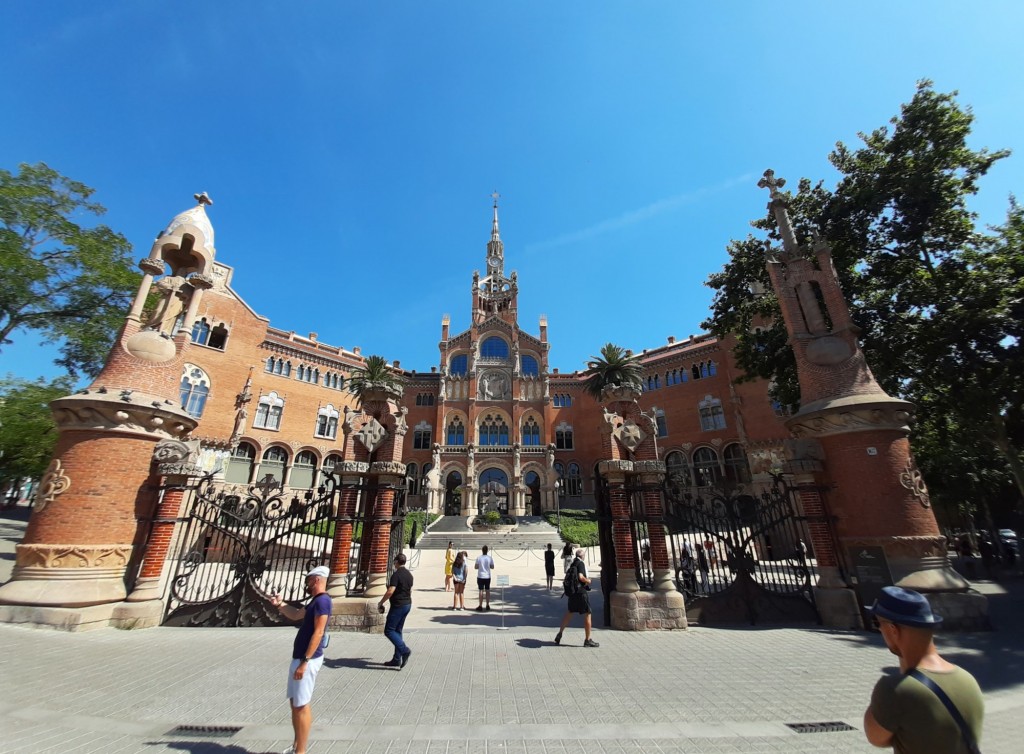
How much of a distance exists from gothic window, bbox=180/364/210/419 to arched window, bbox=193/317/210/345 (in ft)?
7.08


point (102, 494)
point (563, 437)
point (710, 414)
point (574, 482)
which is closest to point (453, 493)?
point (574, 482)

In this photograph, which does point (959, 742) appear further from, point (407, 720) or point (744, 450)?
point (744, 450)

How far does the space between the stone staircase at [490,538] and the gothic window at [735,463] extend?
14755mm

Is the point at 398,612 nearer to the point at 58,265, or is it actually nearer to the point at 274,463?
the point at 58,265

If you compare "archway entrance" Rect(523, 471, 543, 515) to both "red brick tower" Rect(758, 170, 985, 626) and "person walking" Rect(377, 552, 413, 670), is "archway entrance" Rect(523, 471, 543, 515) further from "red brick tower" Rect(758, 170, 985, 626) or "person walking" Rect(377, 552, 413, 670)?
"person walking" Rect(377, 552, 413, 670)

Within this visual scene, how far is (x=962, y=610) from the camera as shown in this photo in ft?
25.4

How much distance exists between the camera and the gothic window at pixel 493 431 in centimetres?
3881

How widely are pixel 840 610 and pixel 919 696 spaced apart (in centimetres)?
837

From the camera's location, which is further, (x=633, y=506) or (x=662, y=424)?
(x=662, y=424)

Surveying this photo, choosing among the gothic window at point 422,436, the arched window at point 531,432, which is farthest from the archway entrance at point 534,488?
the gothic window at point 422,436

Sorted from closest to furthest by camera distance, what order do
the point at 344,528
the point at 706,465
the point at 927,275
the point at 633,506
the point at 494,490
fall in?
the point at 344,528 < the point at 633,506 < the point at 927,275 < the point at 706,465 < the point at 494,490

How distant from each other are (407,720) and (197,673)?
11.6 ft

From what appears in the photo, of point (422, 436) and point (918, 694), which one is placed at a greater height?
point (422, 436)

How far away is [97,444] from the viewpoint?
26.3 feet
